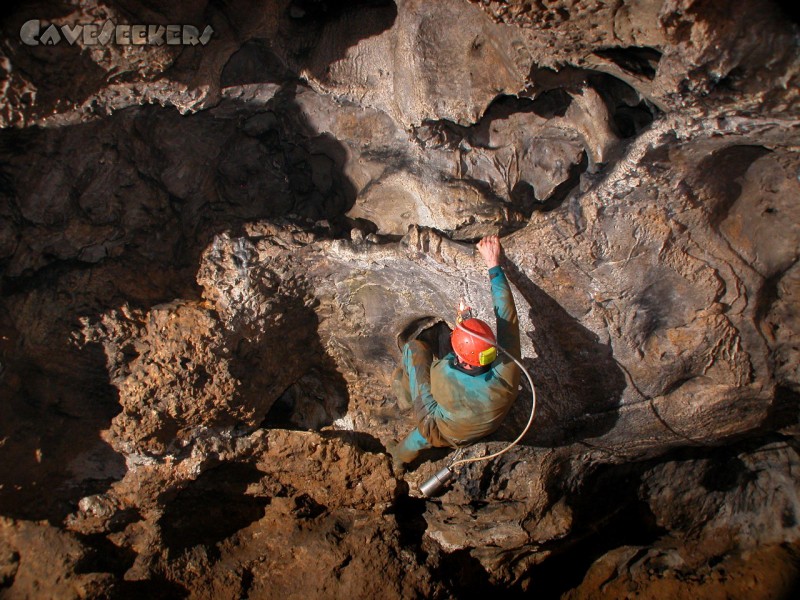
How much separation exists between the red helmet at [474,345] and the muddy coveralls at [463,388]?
0.10 metres

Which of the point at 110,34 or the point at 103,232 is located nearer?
the point at 110,34

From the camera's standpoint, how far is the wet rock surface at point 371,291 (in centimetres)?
259

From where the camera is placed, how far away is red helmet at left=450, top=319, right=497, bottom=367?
8.98 feet

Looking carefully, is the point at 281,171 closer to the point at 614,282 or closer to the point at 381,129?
the point at 381,129

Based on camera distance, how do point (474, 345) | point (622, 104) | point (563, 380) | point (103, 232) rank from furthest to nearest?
point (563, 380), point (103, 232), point (622, 104), point (474, 345)

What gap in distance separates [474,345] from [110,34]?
2097 mm

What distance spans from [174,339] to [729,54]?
280 centimetres

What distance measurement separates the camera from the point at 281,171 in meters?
3.56

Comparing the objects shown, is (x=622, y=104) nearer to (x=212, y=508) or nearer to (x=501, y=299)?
(x=501, y=299)

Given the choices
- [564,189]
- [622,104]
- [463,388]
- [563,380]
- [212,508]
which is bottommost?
[212,508]

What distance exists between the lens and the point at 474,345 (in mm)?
2744

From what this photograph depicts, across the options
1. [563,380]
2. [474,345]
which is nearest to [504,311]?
[474,345]

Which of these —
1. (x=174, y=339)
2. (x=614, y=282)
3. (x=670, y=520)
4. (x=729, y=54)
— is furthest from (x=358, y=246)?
(x=670, y=520)

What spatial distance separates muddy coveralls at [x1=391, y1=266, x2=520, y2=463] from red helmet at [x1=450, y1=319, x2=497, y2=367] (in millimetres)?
100
